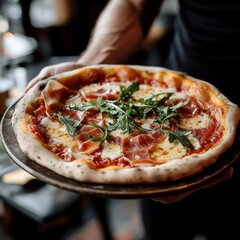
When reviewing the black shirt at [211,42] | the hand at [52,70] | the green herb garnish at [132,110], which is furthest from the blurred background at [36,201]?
the black shirt at [211,42]

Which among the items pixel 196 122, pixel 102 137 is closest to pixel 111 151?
pixel 102 137

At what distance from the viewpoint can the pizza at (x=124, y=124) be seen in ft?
3.59

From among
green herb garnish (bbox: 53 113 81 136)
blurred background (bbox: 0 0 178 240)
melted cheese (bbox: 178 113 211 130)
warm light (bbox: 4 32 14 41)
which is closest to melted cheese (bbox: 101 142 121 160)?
green herb garnish (bbox: 53 113 81 136)

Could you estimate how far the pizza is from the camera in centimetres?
109

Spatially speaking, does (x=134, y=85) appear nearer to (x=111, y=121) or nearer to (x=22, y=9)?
(x=111, y=121)

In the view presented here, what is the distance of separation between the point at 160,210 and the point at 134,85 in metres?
0.62

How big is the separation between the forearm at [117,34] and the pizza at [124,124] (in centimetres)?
22

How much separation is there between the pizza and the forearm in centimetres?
22

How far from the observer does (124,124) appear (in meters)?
1.28

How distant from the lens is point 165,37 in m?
4.53

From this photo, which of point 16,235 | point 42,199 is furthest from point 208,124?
point 16,235

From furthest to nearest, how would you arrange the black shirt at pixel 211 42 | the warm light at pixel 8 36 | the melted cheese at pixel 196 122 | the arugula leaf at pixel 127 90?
the warm light at pixel 8 36 < the black shirt at pixel 211 42 < the arugula leaf at pixel 127 90 < the melted cheese at pixel 196 122

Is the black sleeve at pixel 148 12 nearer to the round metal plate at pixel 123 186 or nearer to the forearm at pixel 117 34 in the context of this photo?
the forearm at pixel 117 34

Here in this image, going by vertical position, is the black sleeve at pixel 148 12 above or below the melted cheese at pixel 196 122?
above
